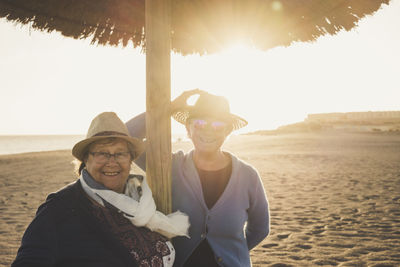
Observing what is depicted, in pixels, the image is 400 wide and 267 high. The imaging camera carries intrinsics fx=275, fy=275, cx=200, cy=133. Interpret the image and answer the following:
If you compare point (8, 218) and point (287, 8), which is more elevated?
point (287, 8)

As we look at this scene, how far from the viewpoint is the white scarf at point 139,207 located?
1930mm

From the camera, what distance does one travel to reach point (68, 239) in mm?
1679

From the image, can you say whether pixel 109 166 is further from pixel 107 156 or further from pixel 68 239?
pixel 68 239

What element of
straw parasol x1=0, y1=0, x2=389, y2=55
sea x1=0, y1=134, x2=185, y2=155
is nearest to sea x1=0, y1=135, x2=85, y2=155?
sea x1=0, y1=134, x2=185, y2=155

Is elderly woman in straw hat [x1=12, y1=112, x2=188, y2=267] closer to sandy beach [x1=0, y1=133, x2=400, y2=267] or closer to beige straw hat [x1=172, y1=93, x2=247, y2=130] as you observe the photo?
beige straw hat [x1=172, y1=93, x2=247, y2=130]

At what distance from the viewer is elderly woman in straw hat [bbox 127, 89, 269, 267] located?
2291mm

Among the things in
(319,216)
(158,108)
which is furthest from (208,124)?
(319,216)

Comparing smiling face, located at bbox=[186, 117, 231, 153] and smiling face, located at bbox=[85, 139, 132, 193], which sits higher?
smiling face, located at bbox=[186, 117, 231, 153]

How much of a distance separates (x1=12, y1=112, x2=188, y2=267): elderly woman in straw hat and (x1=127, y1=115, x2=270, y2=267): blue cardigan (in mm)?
170

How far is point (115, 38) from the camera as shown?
10.6ft

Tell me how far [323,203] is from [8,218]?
7.75 m

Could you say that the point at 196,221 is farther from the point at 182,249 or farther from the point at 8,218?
the point at 8,218

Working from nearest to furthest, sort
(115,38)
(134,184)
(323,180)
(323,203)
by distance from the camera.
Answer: (134,184) < (115,38) < (323,203) < (323,180)

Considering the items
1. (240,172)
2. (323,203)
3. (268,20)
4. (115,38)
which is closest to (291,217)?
(323,203)
